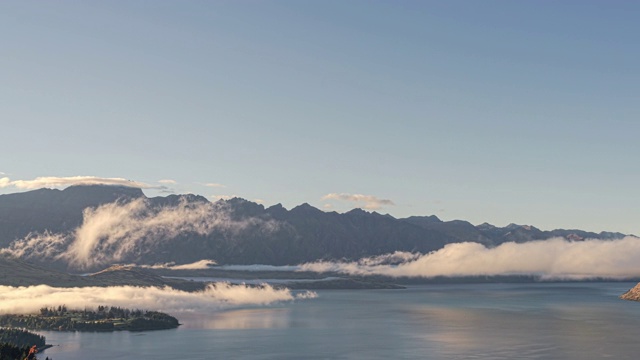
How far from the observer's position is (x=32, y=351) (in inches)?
5901

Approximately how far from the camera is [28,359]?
497ft

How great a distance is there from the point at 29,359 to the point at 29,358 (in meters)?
1.59

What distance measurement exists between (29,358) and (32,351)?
4.19m

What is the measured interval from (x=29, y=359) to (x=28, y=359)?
10.2ft

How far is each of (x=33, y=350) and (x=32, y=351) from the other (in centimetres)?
99

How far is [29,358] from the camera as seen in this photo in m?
153

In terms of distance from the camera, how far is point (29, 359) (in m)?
154

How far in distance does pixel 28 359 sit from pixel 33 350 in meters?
3.89

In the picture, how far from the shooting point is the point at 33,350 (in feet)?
489

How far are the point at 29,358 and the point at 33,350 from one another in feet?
17.0

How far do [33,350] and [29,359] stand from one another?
6.73 meters
